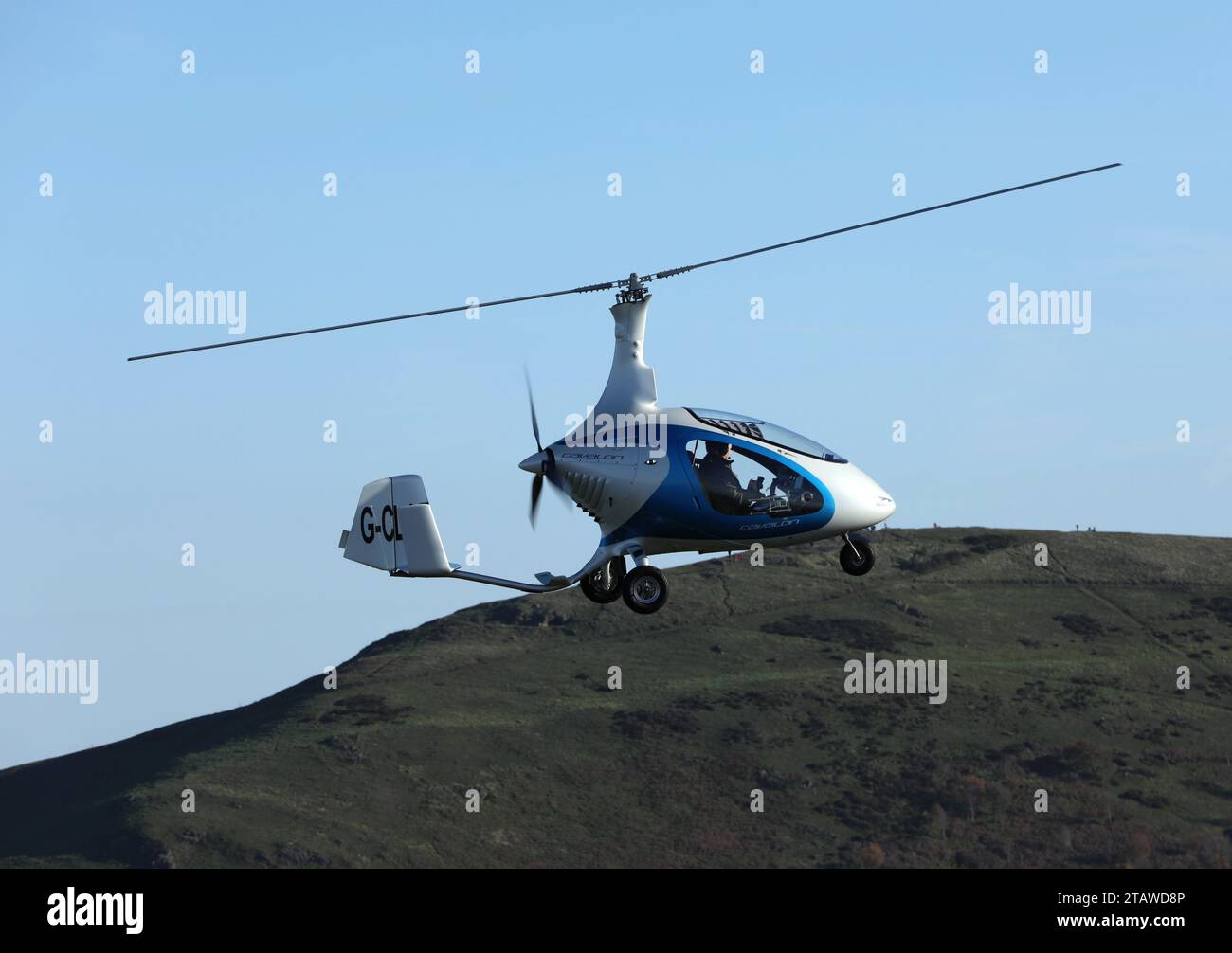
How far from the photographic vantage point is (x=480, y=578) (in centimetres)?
4391

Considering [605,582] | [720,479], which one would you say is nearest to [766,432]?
[720,479]

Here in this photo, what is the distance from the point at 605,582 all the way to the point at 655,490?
3039 millimetres

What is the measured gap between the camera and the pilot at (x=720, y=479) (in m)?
42.6

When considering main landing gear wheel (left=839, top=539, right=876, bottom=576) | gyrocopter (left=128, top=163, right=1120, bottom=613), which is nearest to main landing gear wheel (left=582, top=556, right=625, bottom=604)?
gyrocopter (left=128, top=163, right=1120, bottom=613)

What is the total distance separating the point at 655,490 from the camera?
140 ft

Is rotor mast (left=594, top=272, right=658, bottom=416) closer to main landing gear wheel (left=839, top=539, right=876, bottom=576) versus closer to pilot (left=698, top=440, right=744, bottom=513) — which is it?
pilot (left=698, top=440, right=744, bottom=513)

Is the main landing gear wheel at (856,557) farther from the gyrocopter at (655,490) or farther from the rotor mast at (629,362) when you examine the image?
the rotor mast at (629,362)

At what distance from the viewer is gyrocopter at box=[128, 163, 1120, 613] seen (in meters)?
42.6

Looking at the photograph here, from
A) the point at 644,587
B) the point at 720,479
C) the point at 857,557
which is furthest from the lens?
the point at 857,557

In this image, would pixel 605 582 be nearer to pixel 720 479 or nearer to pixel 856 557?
pixel 720 479

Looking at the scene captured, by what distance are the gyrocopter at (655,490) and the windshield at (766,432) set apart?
0.04m

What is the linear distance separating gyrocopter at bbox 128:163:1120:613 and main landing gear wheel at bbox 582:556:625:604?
33 millimetres
